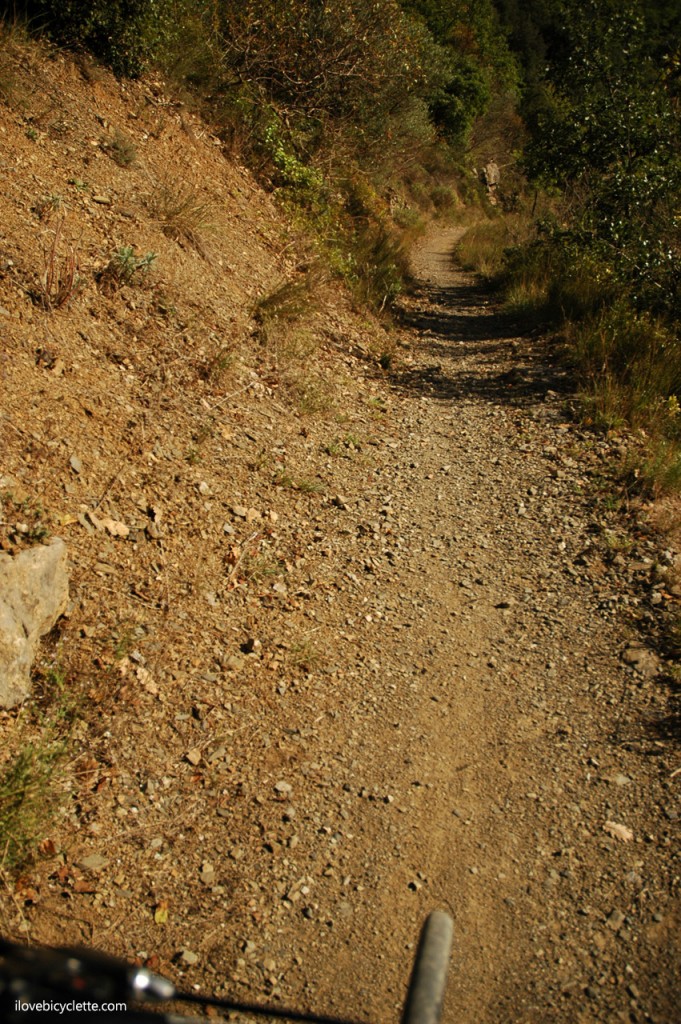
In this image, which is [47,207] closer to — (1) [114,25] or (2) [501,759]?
(1) [114,25]

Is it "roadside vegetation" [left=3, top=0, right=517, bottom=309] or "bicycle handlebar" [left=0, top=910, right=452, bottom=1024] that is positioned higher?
"roadside vegetation" [left=3, top=0, right=517, bottom=309]

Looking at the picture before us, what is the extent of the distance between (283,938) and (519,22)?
53.0 metres

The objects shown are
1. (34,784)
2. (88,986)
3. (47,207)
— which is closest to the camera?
(88,986)

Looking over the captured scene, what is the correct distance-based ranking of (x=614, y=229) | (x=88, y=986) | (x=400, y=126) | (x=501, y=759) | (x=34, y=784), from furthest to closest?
(x=400, y=126), (x=614, y=229), (x=501, y=759), (x=34, y=784), (x=88, y=986)

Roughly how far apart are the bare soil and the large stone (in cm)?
12

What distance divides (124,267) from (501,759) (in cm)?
Answer: 480

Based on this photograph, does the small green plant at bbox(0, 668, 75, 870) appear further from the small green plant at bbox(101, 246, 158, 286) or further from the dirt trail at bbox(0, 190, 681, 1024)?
the small green plant at bbox(101, 246, 158, 286)

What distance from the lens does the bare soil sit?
2.79m

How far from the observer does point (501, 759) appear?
11.8 ft

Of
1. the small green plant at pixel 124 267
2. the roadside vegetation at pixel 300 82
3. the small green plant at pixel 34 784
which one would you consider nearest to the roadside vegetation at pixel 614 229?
the roadside vegetation at pixel 300 82

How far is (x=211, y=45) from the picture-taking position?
10.1m

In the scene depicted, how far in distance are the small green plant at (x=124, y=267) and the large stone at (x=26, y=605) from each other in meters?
3.01

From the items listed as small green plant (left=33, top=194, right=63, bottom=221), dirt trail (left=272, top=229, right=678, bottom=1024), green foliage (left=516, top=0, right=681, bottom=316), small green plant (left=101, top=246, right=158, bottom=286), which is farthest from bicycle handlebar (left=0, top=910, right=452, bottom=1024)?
green foliage (left=516, top=0, right=681, bottom=316)

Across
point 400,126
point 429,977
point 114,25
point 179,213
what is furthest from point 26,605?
point 400,126
